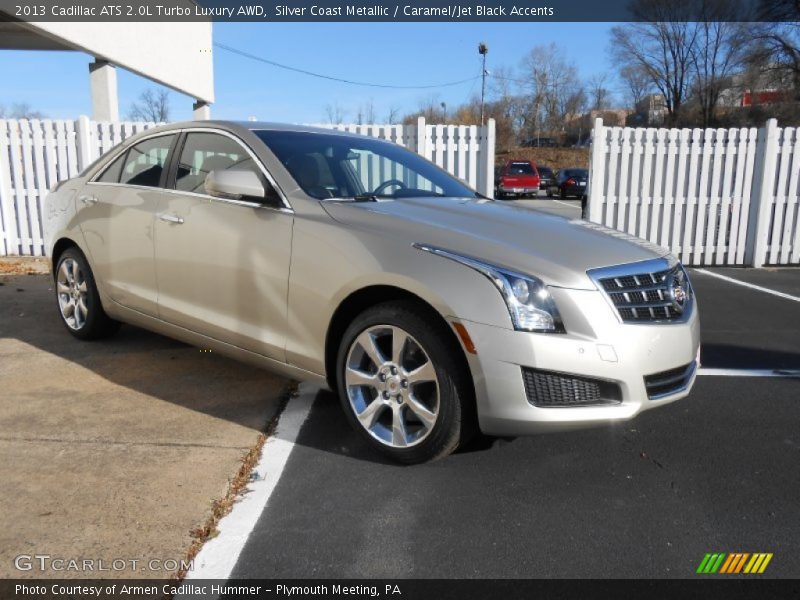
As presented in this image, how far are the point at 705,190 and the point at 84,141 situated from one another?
912cm

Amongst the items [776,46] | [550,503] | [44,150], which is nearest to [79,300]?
[550,503]

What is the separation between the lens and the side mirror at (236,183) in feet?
10.9

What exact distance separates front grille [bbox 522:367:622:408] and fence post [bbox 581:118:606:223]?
7039 mm

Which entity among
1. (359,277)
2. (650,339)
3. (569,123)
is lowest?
(650,339)

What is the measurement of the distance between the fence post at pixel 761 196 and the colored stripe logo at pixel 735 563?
822 centimetres

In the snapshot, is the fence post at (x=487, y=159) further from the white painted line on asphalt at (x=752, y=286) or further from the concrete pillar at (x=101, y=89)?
the concrete pillar at (x=101, y=89)

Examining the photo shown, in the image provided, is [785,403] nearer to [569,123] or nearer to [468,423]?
[468,423]

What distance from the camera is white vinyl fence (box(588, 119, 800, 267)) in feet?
30.2

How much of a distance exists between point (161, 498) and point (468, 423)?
1.39 metres

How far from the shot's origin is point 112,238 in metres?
4.45

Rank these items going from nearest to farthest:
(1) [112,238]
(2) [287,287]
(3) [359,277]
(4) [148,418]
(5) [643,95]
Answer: (3) [359,277], (2) [287,287], (4) [148,418], (1) [112,238], (5) [643,95]

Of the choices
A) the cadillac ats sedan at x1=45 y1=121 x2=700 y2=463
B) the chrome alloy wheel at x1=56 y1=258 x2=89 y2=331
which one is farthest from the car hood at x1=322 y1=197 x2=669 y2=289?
the chrome alloy wheel at x1=56 y1=258 x2=89 y2=331

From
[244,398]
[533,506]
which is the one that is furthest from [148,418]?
[533,506]

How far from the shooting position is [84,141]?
30.0 feet
